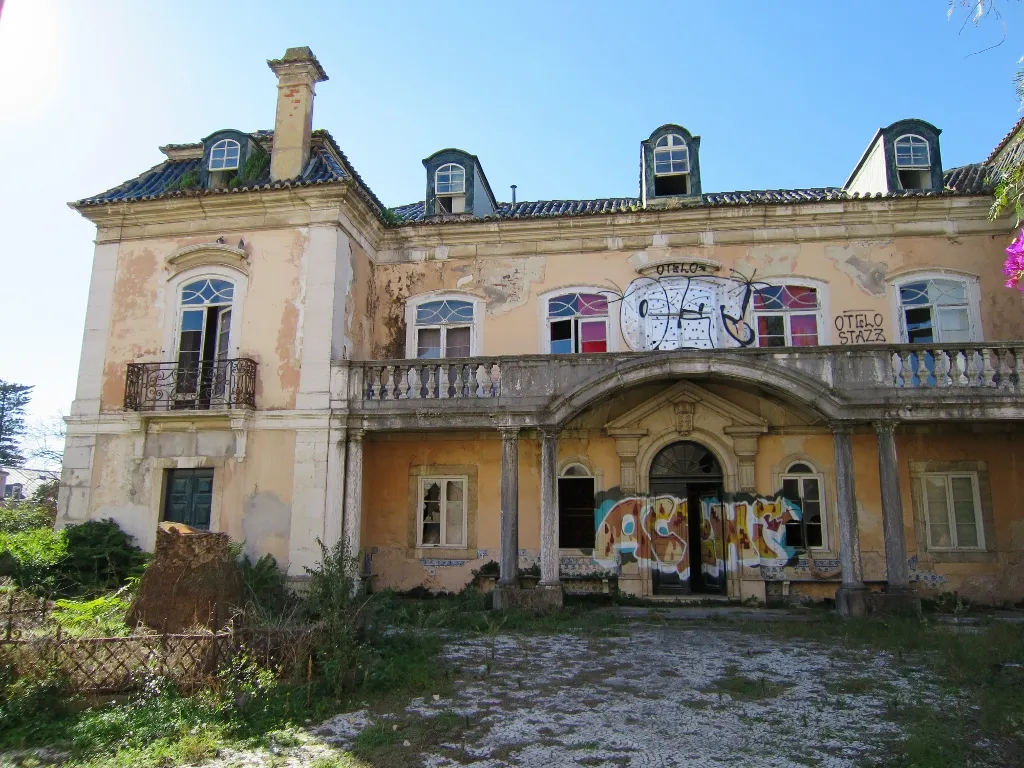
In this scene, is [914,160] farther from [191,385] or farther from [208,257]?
[191,385]

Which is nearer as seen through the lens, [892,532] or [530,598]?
[892,532]

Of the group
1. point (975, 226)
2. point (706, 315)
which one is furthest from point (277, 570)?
point (975, 226)

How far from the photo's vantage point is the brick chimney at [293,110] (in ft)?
49.2

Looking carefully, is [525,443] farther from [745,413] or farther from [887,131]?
[887,131]

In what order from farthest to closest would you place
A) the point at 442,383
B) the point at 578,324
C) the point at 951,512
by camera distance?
the point at 578,324, the point at 951,512, the point at 442,383

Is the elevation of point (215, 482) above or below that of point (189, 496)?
above

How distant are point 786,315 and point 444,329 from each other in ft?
22.1

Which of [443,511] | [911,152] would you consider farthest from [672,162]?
[443,511]

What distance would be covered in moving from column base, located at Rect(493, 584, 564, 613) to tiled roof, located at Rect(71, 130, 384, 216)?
7.95 metres

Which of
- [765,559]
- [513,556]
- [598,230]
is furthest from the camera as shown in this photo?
[598,230]

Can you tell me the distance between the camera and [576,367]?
1290 cm

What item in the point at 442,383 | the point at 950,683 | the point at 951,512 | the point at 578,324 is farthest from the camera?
the point at 578,324

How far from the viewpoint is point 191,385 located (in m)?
14.1

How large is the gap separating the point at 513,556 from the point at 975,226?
10559mm
